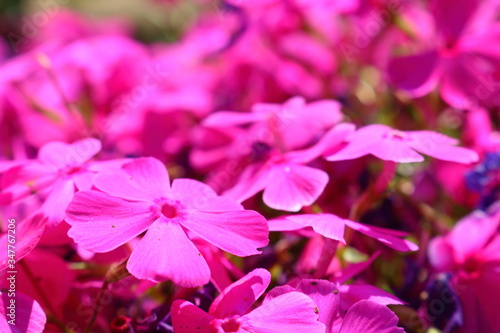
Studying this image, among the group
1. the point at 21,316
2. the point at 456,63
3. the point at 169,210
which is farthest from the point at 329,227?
the point at 456,63

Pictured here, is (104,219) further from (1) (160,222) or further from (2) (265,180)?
(2) (265,180)

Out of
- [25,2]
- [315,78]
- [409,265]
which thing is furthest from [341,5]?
[25,2]

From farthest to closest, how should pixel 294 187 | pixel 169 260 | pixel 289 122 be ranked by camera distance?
pixel 289 122 → pixel 294 187 → pixel 169 260

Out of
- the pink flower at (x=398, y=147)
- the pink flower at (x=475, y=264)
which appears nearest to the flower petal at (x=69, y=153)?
the pink flower at (x=398, y=147)

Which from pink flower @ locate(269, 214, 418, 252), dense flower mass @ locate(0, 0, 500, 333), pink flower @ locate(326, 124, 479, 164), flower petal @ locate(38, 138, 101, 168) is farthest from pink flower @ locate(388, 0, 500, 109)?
flower petal @ locate(38, 138, 101, 168)

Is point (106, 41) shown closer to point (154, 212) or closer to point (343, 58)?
point (343, 58)
